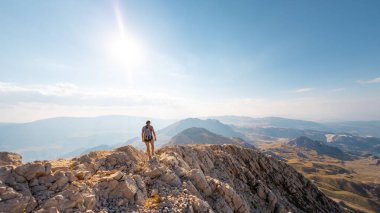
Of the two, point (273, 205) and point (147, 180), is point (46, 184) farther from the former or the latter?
point (273, 205)

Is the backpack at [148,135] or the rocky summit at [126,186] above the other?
the backpack at [148,135]

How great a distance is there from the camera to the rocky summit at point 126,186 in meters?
11.6

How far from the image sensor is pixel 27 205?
10742mm

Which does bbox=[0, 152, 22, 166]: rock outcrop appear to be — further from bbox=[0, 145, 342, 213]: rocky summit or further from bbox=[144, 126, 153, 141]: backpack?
bbox=[144, 126, 153, 141]: backpack

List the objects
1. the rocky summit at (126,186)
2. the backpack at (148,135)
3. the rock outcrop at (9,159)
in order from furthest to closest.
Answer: the backpack at (148,135) → the rock outcrop at (9,159) → the rocky summit at (126,186)

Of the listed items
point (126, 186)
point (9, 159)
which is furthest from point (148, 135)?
point (9, 159)

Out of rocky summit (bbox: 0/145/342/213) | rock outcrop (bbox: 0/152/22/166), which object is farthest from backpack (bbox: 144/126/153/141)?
rock outcrop (bbox: 0/152/22/166)

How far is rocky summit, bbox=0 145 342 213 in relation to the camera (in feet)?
38.0

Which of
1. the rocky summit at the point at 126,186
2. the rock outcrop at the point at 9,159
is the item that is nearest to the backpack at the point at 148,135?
the rocky summit at the point at 126,186

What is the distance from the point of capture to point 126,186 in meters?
14.4

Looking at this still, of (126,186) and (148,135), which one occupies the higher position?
(148,135)

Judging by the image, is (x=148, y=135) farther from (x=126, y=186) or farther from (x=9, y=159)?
(x=9, y=159)

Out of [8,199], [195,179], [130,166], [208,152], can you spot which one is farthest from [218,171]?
[8,199]

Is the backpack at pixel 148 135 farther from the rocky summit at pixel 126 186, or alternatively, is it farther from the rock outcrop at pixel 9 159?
the rock outcrop at pixel 9 159
